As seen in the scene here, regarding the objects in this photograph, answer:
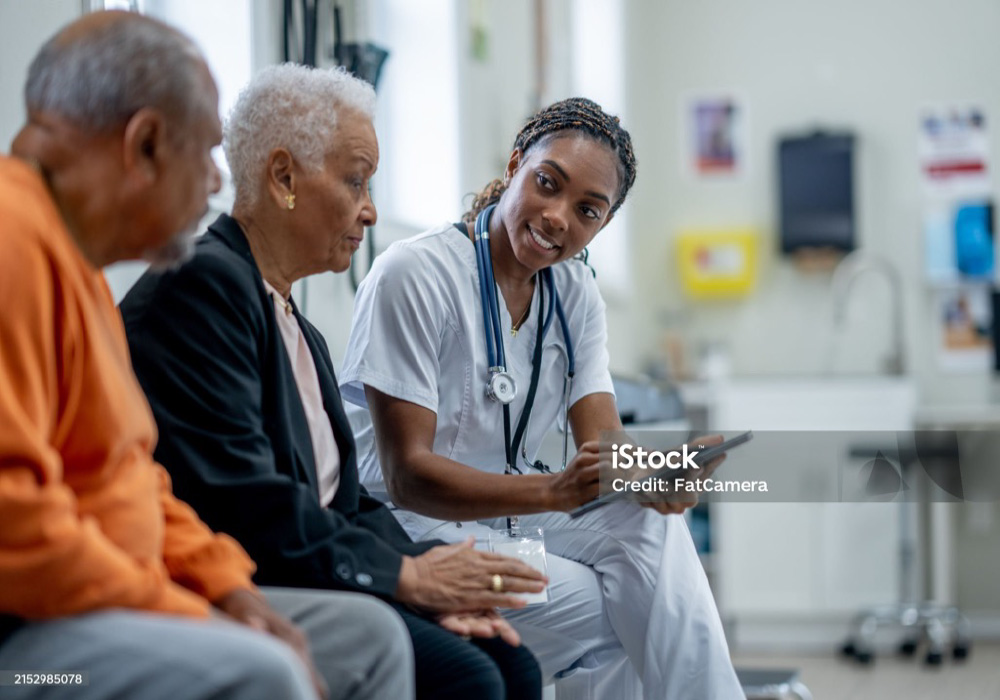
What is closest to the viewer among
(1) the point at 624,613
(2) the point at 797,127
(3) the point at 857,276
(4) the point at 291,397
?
(4) the point at 291,397

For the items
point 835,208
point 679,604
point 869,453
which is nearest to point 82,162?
point 679,604

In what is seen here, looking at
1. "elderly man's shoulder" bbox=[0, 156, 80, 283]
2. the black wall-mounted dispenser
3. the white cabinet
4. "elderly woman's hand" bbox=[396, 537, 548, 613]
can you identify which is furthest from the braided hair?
the black wall-mounted dispenser

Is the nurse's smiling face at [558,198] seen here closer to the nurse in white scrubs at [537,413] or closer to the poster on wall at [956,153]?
the nurse in white scrubs at [537,413]

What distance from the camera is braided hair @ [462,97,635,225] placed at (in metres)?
1.93

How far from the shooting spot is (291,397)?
4.48 feet

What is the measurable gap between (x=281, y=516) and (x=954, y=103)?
474 centimetres

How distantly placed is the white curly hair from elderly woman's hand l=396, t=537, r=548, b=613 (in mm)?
503

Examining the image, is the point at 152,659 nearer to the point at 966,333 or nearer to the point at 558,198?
the point at 558,198

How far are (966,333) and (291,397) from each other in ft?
14.3

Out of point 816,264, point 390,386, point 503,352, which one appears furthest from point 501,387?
point 816,264

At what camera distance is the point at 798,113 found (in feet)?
17.6

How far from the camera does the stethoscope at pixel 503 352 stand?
72.9 inches

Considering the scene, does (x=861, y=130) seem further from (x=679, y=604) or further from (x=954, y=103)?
(x=679, y=604)

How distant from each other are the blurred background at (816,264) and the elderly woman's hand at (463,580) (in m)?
2.37
